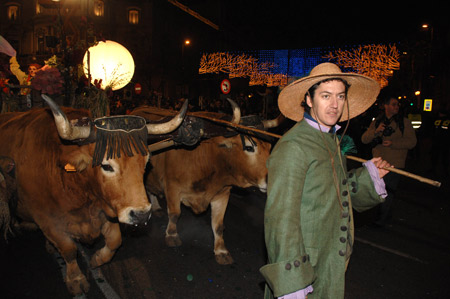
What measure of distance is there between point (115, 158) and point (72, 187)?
80 centimetres

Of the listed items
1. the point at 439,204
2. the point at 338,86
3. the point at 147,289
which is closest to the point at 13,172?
the point at 147,289

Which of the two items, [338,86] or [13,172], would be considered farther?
[13,172]

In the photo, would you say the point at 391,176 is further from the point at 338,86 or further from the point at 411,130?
the point at 338,86

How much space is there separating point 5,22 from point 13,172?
4706 centimetres

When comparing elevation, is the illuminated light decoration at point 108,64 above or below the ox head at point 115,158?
above

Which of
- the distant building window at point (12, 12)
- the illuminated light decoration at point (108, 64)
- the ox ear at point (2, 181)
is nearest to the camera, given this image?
the ox ear at point (2, 181)

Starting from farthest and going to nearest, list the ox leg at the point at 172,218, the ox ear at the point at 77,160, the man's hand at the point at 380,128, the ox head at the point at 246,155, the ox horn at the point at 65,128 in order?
the man's hand at the point at 380,128
the ox leg at the point at 172,218
the ox head at the point at 246,155
the ox ear at the point at 77,160
the ox horn at the point at 65,128

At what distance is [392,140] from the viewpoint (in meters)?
5.66

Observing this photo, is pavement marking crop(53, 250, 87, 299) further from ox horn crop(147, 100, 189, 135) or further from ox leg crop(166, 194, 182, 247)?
ox horn crop(147, 100, 189, 135)

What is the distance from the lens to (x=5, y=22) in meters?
40.8

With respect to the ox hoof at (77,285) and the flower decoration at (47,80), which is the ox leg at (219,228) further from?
the flower decoration at (47,80)

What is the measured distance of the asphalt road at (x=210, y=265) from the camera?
12.8ft

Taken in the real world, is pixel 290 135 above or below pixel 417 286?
above

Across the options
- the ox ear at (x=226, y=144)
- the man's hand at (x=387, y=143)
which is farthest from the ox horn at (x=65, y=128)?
the man's hand at (x=387, y=143)
